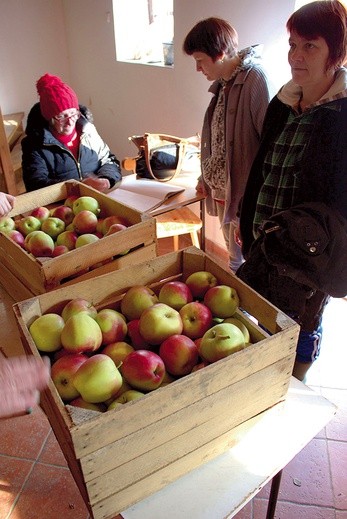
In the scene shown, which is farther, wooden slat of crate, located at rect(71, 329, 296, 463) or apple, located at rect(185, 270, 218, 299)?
apple, located at rect(185, 270, 218, 299)

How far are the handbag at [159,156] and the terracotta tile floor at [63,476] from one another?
1049mm

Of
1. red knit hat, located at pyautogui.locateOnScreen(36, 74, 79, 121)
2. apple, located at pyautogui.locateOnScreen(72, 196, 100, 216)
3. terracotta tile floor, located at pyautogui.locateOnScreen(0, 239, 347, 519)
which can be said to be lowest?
terracotta tile floor, located at pyautogui.locateOnScreen(0, 239, 347, 519)

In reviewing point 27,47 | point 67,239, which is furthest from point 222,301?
point 27,47

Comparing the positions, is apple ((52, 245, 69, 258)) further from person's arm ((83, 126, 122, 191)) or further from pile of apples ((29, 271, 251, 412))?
person's arm ((83, 126, 122, 191))

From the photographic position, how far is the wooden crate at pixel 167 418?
0.75m

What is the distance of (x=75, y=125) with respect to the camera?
7.63 ft

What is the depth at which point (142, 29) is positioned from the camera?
Result: 3.53 metres

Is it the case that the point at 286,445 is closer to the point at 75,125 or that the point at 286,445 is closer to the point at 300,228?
the point at 300,228

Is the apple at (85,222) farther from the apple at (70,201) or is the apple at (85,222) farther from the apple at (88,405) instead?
the apple at (88,405)

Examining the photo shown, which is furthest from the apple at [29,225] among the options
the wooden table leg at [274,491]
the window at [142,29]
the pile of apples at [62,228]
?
the window at [142,29]

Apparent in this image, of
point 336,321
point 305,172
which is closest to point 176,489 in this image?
point 305,172

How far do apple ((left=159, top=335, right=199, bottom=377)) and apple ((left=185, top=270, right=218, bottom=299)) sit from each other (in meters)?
0.19

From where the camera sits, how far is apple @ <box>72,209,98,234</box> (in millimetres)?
1529

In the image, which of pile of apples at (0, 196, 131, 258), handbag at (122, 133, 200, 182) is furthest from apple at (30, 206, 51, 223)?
handbag at (122, 133, 200, 182)
